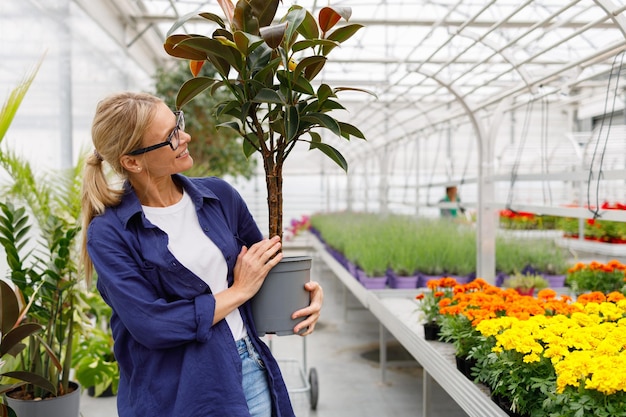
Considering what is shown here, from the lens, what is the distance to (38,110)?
4062 millimetres

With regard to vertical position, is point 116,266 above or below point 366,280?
A: above

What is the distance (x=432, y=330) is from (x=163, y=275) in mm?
1671

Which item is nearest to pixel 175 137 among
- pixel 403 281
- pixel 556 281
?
pixel 403 281

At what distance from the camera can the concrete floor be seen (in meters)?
3.60

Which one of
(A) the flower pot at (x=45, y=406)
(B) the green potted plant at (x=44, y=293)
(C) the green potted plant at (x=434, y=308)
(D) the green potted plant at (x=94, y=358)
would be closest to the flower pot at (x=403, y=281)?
(C) the green potted plant at (x=434, y=308)

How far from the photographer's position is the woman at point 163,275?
1241 millimetres

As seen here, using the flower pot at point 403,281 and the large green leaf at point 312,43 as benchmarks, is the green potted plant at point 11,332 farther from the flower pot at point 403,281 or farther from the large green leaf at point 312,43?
the flower pot at point 403,281

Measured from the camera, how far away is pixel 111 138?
1300 mm

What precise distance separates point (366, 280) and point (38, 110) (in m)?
2.59

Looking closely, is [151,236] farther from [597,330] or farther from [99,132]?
[597,330]

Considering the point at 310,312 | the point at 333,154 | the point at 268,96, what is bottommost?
the point at 310,312

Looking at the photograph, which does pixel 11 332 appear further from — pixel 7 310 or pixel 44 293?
pixel 44 293

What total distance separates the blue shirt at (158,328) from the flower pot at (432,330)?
59.1 inches

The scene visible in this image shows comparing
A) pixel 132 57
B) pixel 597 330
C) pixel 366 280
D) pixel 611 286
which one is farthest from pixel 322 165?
pixel 597 330
